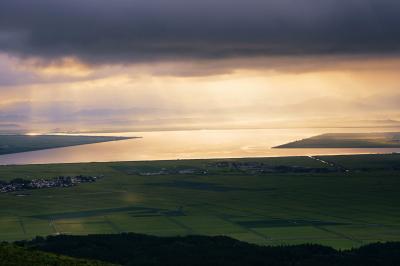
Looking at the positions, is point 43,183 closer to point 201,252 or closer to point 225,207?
point 225,207

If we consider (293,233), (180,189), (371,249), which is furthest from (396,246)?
(180,189)

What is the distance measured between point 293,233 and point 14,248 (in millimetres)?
45062

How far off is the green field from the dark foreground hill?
19.3 feet

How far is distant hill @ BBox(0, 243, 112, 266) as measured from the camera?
181 ft

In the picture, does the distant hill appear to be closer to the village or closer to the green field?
the green field

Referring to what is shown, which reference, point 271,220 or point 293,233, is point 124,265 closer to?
point 293,233

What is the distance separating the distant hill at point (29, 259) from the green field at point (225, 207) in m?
33.3

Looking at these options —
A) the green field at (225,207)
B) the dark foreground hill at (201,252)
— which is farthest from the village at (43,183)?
the dark foreground hill at (201,252)

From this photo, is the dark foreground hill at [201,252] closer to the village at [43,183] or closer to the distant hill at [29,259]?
the distant hill at [29,259]

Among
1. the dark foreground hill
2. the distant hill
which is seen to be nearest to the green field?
the dark foreground hill

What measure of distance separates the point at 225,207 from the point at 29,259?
69.1m

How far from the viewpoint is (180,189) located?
5984 inches

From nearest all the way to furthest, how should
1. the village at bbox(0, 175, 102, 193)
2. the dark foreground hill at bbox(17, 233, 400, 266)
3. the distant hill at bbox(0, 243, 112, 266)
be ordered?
1. the distant hill at bbox(0, 243, 112, 266)
2. the dark foreground hill at bbox(17, 233, 400, 266)
3. the village at bbox(0, 175, 102, 193)

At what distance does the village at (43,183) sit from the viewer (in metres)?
157
